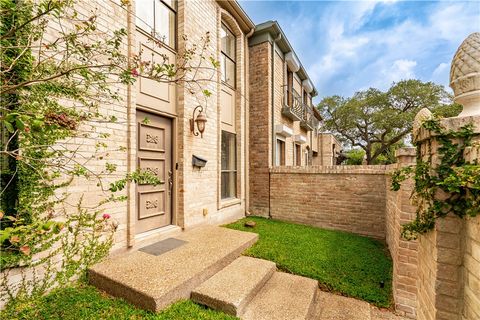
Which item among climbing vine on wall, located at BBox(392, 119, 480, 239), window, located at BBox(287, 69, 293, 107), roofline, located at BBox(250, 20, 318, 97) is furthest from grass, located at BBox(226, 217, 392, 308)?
roofline, located at BBox(250, 20, 318, 97)

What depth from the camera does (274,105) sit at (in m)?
7.70

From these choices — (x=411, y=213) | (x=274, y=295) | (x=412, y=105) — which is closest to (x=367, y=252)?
(x=411, y=213)

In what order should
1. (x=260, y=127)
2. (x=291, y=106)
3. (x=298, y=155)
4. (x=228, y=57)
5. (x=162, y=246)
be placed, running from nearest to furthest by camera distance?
(x=162, y=246), (x=228, y=57), (x=260, y=127), (x=291, y=106), (x=298, y=155)

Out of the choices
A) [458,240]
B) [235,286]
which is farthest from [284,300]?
[458,240]

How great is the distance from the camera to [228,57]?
6727mm

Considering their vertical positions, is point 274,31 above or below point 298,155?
above

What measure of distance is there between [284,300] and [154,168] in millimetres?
3229

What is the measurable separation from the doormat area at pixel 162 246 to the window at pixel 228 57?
15.6 ft

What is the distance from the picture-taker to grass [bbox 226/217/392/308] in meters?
3.35

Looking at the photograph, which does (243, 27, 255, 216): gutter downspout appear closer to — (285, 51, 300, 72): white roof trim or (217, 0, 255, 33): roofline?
(217, 0, 255, 33): roofline

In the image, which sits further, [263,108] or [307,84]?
[307,84]

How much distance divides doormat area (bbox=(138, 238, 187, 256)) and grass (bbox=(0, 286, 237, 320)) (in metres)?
0.94

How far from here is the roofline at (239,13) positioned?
5.99 metres

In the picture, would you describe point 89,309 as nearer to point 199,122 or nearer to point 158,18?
point 199,122
